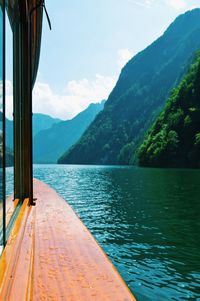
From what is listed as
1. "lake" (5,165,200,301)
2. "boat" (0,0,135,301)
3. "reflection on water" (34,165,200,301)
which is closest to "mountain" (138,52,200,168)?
"reflection on water" (34,165,200,301)

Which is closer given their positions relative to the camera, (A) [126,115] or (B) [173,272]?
(B) [173,272]

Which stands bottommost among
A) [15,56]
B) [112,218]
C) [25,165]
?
[112,218]

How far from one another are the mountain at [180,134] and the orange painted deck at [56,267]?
6951 centimetres

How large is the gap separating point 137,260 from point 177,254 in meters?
1.27

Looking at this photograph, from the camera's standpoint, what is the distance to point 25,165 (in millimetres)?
3869

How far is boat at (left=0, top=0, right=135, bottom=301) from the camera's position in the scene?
1307 mm

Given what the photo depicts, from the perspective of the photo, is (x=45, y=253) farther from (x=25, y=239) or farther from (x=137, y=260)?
(x=137, y=260)

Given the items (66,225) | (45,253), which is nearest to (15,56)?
(66,225)

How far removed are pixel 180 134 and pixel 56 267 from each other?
7755 centimetres

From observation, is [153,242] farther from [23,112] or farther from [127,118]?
[127,118]

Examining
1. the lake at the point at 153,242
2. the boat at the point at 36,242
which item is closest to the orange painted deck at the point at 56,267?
the boat at the point at 36,242

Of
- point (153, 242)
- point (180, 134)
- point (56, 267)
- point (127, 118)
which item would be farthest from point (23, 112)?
point (127, 118)

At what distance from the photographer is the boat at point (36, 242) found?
1307mm

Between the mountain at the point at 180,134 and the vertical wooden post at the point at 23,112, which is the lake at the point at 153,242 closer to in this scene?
the vertical wooden post at the point at 23,112
